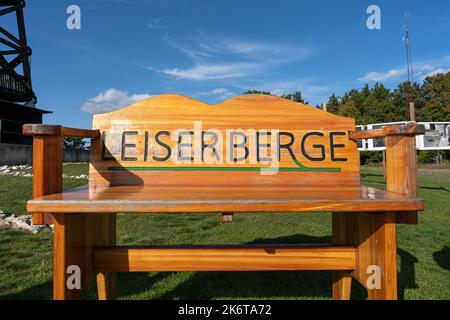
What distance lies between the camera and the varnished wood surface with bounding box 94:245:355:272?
62.3 inches

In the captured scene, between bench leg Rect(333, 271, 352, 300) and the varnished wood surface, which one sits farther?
bench leg Rect(333, 271, 352, 300)

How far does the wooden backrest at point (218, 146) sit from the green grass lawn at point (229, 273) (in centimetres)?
101

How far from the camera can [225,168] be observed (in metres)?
1.84

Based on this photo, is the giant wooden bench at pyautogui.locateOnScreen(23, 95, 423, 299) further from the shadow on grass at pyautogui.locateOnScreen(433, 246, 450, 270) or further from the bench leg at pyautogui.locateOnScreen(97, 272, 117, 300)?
the shadow on grass at pyautogui.locateOnScreen(433, 246, 450, 270)

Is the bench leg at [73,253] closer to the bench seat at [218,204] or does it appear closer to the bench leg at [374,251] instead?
the bench seat at [218,204]

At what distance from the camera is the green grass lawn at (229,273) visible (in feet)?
7.80

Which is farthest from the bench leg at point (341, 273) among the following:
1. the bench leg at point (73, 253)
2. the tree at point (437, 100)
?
the tree at point (437, 100)

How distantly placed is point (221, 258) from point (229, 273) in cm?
133

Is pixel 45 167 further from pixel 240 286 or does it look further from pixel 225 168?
pixel 240 286

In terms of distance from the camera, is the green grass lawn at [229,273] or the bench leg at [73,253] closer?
the bench leg at [73,253]

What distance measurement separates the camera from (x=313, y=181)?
5.97 ft

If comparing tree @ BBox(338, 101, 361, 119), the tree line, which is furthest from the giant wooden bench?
tree @ BBox(338, 101, 361, 119)

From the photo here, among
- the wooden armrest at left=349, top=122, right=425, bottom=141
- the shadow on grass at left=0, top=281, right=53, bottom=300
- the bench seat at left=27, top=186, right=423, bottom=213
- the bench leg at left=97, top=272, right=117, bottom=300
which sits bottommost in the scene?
the shadow on grass at left=0, top=281, right=53, bottom=300

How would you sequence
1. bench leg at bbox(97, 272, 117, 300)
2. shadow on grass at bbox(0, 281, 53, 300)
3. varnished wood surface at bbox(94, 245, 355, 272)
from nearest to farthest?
varnished wood surface at bbox(94, 245, 355, 272) < bench leg at bbox(97, 272, 117, 300) < shadow on grass at bbox(0, 281, 53, 300)
